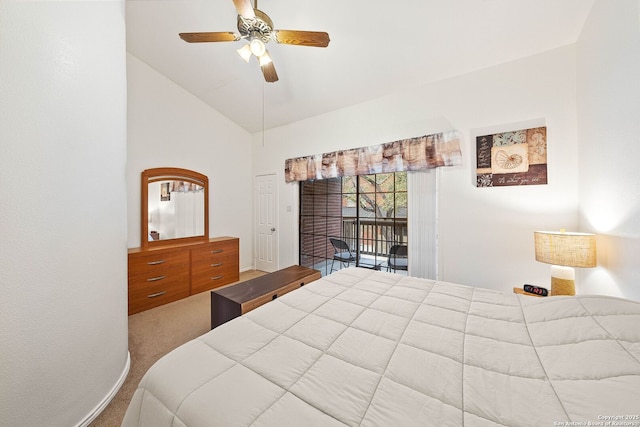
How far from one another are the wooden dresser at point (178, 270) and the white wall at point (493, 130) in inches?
115

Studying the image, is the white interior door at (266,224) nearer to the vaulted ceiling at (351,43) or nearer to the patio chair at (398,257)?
the vaulted ceiling at (351,43)

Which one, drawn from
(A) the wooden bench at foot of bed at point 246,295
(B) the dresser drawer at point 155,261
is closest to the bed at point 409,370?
(A) the wooden bench at foot of bed at point 246,295

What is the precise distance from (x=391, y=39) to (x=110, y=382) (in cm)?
360

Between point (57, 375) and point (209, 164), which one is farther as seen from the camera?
point (209, 164)

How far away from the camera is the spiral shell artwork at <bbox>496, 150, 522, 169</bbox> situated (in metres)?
2.29

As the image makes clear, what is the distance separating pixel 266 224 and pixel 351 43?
10.3ft

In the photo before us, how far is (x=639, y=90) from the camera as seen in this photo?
1.24 metres

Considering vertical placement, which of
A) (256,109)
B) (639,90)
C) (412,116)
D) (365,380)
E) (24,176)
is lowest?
(365,380)

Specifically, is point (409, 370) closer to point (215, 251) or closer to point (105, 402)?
point (105, 402)

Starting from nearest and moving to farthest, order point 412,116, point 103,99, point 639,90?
point 639,90 → point 103,99 → point 412,116

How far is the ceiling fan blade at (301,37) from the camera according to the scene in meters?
1.73

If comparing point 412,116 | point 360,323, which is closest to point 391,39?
point 412,116

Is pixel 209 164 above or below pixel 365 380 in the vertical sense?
above

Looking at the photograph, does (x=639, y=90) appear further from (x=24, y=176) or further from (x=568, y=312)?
(x=24, y=176)
